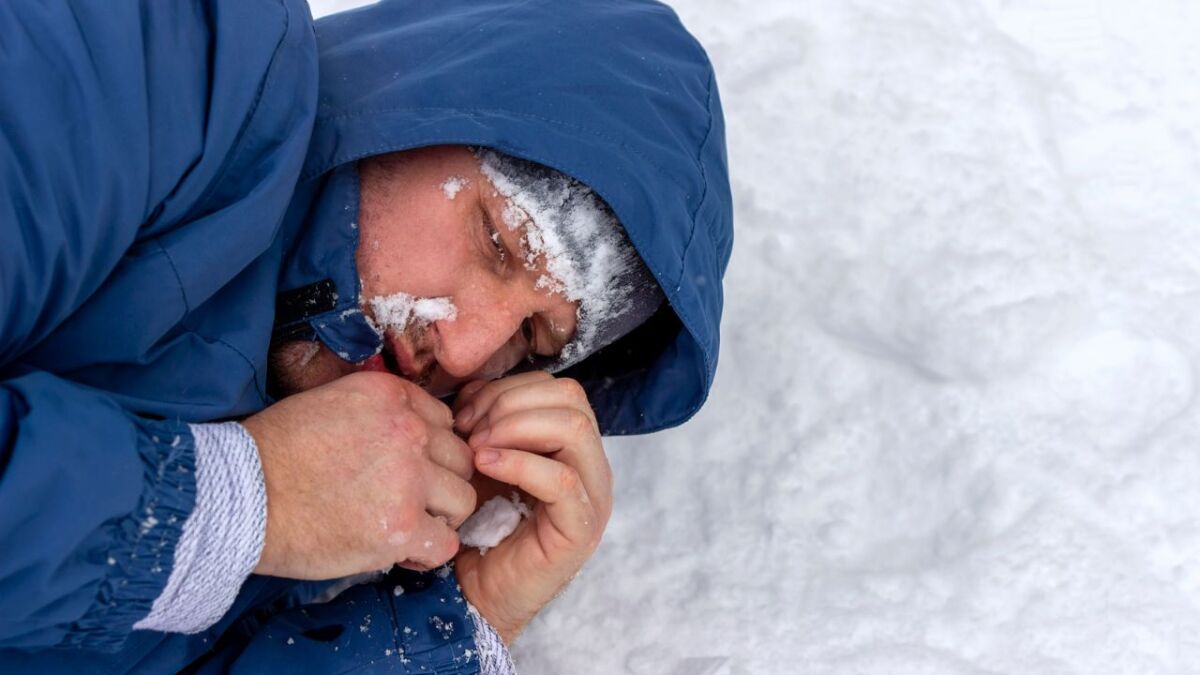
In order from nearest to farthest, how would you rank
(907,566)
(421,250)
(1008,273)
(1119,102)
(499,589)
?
1. (421,250)
2. (499,589)
3. (907,566)
4. (1008,273)
5. (1119,102)

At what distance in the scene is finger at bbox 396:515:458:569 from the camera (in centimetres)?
177

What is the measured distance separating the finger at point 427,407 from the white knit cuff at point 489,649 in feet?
1.14

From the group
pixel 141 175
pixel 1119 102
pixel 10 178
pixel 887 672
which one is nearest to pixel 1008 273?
pixel 1119 102

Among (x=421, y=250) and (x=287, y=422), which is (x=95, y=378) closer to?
(x=287, y=422)

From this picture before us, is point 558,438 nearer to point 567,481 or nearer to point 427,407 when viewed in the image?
point 567,481

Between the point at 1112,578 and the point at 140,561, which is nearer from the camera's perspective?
the point at 140,561

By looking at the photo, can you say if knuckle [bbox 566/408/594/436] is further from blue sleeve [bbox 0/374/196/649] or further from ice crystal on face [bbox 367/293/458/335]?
blue sleeve [bbox 0/374/196/649]

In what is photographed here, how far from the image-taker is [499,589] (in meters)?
2.04

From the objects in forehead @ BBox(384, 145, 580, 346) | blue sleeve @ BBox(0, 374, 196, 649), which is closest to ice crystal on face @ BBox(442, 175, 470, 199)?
forehead @ BBox(384, 145, 580, 346)

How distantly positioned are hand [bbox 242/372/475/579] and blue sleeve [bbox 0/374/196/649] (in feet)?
0.60

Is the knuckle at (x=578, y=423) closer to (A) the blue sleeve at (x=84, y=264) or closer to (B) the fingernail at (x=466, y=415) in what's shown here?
(B) the fingernail at (x=466, y=415)

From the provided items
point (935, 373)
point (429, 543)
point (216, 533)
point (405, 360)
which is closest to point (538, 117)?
point (405, 360)

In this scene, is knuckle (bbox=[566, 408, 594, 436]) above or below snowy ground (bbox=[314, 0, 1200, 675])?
above

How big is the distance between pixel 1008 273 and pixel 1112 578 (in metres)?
0.78
